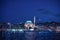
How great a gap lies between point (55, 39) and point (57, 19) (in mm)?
320

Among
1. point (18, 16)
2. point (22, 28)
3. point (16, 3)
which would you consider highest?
point (16, 3)

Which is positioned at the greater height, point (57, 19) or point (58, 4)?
point (58, 4)

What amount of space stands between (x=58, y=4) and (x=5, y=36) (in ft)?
3.27

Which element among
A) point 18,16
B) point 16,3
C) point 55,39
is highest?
point 16,3

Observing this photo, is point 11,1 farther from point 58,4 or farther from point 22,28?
point 58,4

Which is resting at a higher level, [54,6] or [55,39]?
[54,6]

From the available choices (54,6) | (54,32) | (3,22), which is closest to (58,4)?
(54,6)

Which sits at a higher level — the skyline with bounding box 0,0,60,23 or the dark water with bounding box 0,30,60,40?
the skyline with bounding box 0,0,60,23

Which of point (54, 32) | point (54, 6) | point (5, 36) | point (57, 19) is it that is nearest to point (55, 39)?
point (54, 32)

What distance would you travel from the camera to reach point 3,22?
3.04 meters

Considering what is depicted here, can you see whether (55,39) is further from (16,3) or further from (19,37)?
(16,3)

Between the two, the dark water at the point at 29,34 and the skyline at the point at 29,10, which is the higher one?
the skyline at the point at 29,10

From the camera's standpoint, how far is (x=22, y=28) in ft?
9.91

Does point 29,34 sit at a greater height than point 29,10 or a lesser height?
lesser
